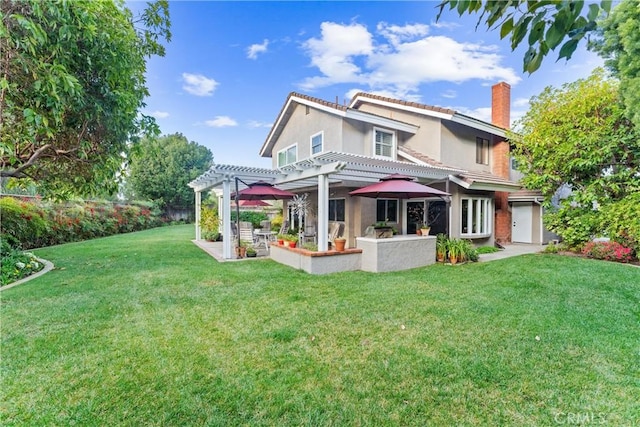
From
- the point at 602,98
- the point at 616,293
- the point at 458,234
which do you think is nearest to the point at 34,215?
the point at 458,234

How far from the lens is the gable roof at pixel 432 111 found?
521 inches

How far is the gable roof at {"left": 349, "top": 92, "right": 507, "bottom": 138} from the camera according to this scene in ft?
43.4

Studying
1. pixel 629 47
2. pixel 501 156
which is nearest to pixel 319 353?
pixel 629 47

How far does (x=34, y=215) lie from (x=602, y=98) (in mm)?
23724

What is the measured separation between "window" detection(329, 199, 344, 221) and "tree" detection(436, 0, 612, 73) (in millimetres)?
11427

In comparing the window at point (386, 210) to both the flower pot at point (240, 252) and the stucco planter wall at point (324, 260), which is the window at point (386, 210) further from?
the flower pot at point (240, 252)

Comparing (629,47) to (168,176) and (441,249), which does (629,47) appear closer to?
(441,249)

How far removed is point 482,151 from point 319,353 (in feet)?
51.0

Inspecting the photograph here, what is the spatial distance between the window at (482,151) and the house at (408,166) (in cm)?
5

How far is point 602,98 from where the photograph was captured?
10.9m

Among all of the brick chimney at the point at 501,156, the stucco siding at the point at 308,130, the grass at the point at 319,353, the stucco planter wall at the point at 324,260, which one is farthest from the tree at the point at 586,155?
the stucco planter wall at the point at 324,260

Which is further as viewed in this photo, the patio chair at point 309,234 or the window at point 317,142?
the window at point 317,142

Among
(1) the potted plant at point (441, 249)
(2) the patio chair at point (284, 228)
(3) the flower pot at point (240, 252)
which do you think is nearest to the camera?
(1) the potted plant at point (441, 249)

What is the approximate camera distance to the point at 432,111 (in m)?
13.6
